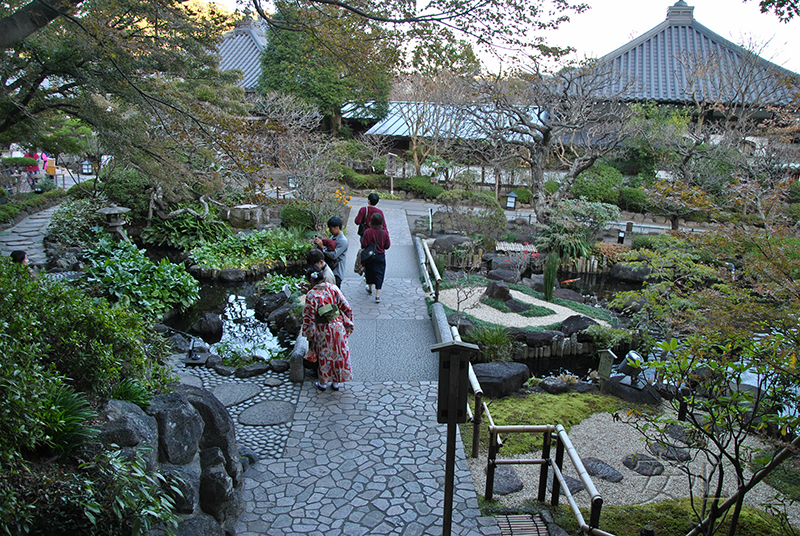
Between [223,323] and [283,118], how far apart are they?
448 inches

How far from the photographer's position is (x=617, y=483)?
5.28 meters

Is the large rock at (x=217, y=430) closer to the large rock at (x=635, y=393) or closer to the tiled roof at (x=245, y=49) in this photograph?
the large rock at (x=635, y=393)

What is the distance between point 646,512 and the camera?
15.1ft

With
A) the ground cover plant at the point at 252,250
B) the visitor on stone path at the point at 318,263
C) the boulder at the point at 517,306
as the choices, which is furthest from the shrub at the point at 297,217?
the visitor on stone path at the point at 318,263

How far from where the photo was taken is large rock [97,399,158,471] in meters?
3.37

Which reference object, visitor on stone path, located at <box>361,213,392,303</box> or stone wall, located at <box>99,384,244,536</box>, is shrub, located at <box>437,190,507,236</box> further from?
stone wall, located at <box>99,384,244,536</box>

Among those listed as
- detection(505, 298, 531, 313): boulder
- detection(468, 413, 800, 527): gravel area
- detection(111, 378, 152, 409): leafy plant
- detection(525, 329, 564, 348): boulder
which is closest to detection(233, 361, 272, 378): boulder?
detection(111, 378, 152, 409): leafy plant

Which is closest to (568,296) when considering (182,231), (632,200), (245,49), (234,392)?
(234,392)

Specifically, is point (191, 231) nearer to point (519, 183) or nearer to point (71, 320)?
point (71, 320)

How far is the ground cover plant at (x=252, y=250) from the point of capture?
1288cm

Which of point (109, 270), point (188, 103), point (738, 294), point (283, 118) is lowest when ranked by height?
point (109, 270)

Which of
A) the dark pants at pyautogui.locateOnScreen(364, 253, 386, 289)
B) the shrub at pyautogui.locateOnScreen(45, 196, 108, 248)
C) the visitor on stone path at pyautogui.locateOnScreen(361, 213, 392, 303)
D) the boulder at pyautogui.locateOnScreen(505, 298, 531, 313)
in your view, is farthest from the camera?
the shrub at pyautogui.locateOnScreen(45, 196, 108, 248)

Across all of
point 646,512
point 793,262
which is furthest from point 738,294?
point 646,512

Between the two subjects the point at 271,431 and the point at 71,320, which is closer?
the point at 71,320
